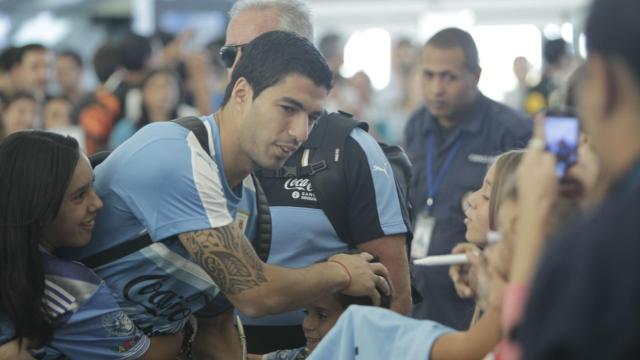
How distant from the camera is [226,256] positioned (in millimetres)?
2781

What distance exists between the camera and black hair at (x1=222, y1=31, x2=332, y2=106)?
3.02 meters

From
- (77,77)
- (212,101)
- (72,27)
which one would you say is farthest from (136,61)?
(72,27)

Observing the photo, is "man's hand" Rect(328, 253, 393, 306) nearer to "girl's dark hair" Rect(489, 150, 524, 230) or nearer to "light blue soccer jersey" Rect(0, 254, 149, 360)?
"girl's dark hair" Rect(489, 150, 524, 230)

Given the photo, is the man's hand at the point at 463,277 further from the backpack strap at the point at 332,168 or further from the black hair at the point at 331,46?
the black hair at the point at 331,46

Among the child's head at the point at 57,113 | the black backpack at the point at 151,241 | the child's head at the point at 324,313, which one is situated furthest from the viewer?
the child's head at the point at 57,113

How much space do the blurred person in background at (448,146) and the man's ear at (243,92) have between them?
2.22m

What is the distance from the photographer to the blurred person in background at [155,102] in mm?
7320

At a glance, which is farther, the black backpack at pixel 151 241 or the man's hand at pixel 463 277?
the black backpack at pixel 151 241

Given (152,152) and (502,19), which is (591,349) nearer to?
(152,152)

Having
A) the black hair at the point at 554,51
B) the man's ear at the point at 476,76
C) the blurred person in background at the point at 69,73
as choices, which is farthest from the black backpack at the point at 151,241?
the black hair at the point at 554,51

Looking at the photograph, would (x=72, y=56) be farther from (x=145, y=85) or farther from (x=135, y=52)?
(x=145, y=85)

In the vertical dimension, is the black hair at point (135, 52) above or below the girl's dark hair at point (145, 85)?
above

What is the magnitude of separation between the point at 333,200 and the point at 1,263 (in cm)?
106

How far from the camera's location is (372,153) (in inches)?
→ 132
